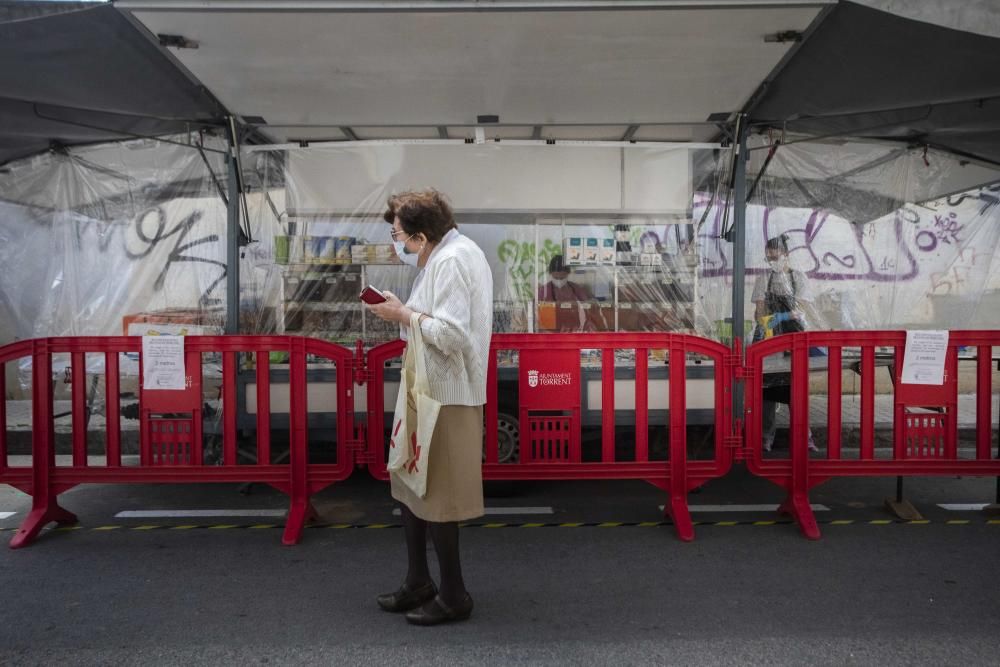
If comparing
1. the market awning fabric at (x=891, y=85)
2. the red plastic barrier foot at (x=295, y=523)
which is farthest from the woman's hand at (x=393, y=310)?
the market awning fabric at (x=891, y=85)

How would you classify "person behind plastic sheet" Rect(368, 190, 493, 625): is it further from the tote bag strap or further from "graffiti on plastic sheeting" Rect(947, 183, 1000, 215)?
"graffiti on plastic sheeting" Rect(947, 183, 1000, 215)

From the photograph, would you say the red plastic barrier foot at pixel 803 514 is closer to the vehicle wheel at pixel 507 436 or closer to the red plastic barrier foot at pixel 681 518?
the red plastic barrier foot at pixel 681 518

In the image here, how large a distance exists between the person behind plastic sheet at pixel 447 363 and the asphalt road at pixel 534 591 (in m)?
0.37

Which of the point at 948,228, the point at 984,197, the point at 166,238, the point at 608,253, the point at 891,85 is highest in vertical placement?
the point at 891,85

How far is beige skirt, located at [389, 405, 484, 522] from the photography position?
305cm

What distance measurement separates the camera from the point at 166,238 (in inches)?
256

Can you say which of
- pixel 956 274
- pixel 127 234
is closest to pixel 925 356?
pixel 956 274

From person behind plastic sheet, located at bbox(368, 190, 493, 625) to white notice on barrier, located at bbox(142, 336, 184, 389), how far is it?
6.61 ft

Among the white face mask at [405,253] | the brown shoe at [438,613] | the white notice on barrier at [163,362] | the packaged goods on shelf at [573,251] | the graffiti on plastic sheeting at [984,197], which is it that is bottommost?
the brown shoe at [438,613]

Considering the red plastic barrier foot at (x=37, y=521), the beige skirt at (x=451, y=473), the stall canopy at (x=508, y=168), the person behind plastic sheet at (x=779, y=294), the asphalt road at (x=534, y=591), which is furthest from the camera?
the person behind plastic sheet at (x=779, y=294)

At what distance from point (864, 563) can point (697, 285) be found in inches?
121

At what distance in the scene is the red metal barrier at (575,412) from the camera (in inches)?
177

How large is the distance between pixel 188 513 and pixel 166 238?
2.78 m

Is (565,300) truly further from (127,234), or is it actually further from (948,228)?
(127,234)
